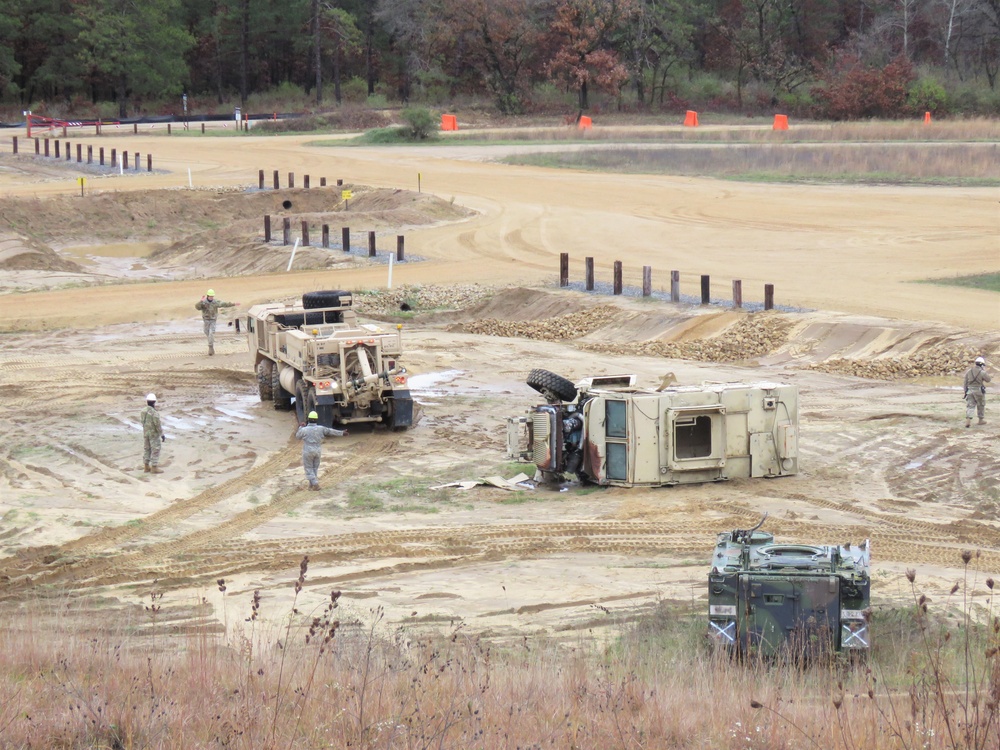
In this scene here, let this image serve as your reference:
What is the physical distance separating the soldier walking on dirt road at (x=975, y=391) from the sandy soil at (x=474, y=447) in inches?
16.0

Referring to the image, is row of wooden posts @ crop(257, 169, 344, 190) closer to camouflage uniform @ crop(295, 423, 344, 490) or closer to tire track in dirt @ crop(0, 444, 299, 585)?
tire track in dirt @ crop(0, 444, 299, 585)

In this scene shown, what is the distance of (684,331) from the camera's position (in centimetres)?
2786

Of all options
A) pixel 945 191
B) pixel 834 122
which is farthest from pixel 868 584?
pixel 834 122

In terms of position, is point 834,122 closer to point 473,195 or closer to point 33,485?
point 473,195

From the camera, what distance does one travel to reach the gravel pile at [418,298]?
1246 inches

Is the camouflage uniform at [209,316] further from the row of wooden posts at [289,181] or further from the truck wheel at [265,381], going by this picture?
the row of wooden posts at [289,181]

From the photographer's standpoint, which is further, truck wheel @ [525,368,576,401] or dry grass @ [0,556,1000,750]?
truck wheel @ [525,368,576,401]

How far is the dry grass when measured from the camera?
7.58 meters

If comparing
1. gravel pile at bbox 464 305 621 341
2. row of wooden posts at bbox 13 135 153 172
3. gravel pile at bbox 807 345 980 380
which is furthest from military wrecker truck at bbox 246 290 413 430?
row of wooden posts at bbox 13 135 153 172

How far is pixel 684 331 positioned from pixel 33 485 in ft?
Result: 46.9

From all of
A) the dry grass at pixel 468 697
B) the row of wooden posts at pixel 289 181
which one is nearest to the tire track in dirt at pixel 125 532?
the dry grass at pixel 468 697

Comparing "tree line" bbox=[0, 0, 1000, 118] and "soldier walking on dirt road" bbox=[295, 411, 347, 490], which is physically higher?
"tree line" bbox=[0, 0, 1000, 118]

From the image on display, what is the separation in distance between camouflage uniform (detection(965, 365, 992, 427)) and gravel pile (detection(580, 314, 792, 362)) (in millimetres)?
6889

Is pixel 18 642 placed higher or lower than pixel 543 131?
lower
